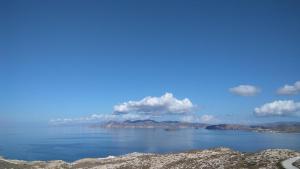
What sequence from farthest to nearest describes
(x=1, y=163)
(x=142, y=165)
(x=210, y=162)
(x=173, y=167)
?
(x=1, y=163) < (x=142, y=165) < (x=173, y=167) < (x=210, y=162)

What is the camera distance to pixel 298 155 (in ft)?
197

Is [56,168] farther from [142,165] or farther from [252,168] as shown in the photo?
[252,168]

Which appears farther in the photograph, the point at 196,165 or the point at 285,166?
the point at 196,165

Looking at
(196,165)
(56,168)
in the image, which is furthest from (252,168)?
(56,168)

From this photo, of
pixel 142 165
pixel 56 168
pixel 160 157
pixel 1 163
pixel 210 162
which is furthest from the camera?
pixel 1 163

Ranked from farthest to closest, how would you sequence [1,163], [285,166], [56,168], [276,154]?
[1,163] < [56,168] < [276,154] < [285,166]

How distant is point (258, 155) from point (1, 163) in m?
95.9

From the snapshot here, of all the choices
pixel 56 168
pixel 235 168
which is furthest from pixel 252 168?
pixel 56 168

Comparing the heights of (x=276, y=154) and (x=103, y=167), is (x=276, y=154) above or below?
above

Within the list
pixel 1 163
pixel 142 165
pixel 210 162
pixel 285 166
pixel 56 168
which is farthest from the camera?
pixel 1 163

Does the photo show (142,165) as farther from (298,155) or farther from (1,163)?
(1,163)

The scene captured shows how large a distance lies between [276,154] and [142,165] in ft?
119

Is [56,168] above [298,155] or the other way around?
the other way around

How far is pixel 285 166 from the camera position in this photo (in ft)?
158
